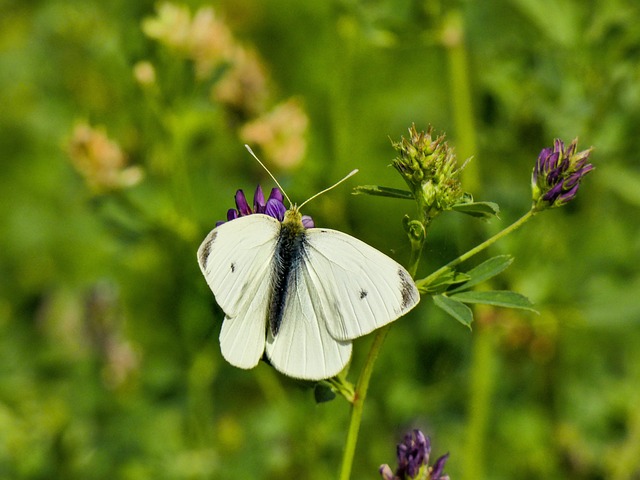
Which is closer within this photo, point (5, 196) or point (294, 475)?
point (294, 475)

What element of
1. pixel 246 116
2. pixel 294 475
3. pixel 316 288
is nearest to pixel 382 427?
pixel 294 475

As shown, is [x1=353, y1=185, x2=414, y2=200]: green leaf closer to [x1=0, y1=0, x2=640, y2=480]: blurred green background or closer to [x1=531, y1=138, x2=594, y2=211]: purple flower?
[x1=531, y1=138, x2=594, y2=211]: purple flower

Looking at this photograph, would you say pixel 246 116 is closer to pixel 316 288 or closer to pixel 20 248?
pixel 316 288

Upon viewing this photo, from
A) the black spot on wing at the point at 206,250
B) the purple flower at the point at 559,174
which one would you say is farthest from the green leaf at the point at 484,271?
the black spot on wing at the point at 206,250

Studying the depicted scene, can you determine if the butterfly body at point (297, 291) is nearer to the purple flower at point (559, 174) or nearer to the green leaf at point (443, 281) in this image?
the green leaf at point (443, 281)

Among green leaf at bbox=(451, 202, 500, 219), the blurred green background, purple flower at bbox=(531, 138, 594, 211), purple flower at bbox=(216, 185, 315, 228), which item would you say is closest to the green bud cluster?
green leaf at bbox=(451, 202, 500, 219)
